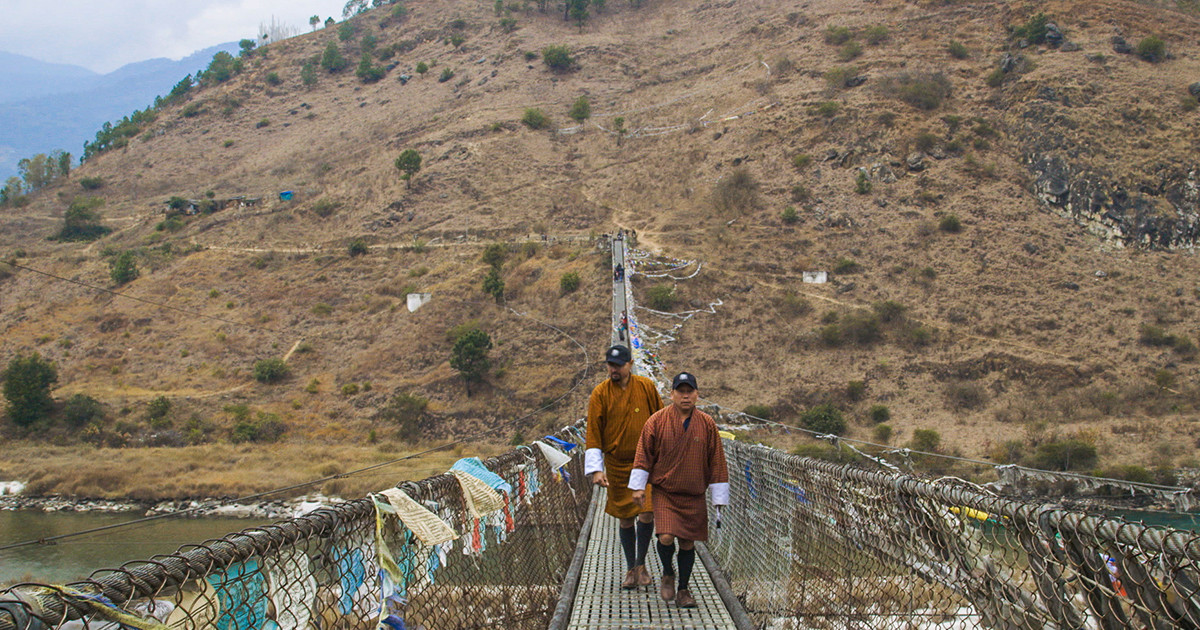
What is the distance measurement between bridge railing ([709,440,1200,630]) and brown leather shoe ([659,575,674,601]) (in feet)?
2.13

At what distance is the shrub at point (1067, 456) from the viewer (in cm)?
2044

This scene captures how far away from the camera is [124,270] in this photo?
41188 mm

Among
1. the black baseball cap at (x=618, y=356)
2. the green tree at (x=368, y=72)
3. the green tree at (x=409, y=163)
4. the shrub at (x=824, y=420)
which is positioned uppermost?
the green tree at (x=368, y=72)

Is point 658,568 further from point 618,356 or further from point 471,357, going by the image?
point 471,357

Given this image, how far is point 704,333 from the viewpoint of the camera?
29531mm

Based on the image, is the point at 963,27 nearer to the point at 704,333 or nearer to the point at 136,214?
the point at 704,333

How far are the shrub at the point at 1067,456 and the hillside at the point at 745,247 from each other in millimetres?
657

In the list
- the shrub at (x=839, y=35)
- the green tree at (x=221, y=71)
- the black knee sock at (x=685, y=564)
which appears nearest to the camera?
the black knee sock at (x=685, y=564)

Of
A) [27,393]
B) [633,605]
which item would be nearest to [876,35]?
[633,605]

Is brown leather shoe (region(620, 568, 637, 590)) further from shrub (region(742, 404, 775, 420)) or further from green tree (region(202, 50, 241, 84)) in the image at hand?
green tree (region(202, 50, 241, 84))

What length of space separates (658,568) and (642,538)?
1066mm

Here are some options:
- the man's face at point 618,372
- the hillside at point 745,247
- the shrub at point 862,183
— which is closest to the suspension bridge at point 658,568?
the man's face at point 618,372

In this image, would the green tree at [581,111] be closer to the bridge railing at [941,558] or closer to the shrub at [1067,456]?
the shrub at [1067,456]

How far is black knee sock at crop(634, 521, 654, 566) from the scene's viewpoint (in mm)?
4355
